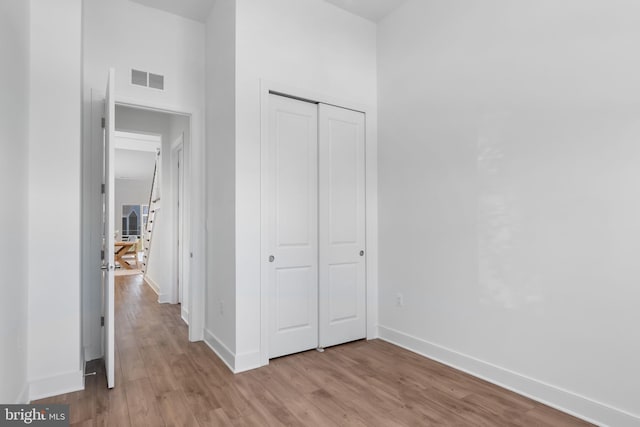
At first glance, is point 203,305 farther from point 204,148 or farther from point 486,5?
point 486,5

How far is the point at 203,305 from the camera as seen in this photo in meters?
3.67

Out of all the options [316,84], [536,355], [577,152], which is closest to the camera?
[577,152]

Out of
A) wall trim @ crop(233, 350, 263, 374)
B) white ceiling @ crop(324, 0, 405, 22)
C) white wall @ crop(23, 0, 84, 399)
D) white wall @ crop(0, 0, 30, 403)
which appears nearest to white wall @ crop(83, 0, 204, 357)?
white wall @ crop(23, 0, 84, 399)

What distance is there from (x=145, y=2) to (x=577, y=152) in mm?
3911

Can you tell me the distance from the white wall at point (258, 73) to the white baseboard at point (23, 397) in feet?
4.58

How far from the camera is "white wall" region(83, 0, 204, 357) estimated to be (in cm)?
318

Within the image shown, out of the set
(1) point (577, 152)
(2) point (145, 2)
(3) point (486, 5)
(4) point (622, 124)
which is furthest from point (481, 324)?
(2) point (145, 2)

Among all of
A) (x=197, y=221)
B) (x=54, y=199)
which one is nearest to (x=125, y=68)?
(x=54, y=199)

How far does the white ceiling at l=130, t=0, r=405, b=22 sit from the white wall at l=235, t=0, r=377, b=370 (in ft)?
0.41

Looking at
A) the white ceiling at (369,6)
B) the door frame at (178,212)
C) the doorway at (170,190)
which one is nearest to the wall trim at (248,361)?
the doorway at (170,190)

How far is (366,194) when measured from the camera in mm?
3795

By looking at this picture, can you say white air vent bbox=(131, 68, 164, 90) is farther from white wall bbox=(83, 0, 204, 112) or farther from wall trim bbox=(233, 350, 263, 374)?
wall trim bbox=(233, 350, 263, 374)

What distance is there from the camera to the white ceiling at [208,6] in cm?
340

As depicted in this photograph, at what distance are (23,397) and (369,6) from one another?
4.33m
